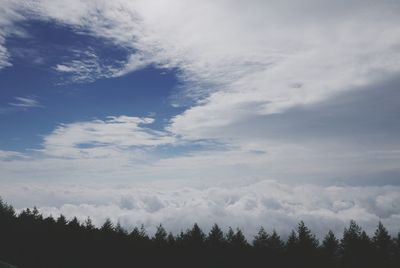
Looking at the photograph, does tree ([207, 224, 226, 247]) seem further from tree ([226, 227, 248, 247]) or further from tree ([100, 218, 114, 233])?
tree ([100, 218, 114, 233])

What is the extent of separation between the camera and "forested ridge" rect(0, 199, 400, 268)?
69125mm

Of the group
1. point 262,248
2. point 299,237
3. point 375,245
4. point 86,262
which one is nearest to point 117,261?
point 86,262

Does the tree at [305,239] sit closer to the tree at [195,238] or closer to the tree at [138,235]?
the tree at [195,238]

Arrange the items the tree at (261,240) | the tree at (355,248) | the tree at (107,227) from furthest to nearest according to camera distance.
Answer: the tree at (107,227), the tree at (261,240), the tree at (355,248)

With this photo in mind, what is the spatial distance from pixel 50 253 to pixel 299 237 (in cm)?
4941

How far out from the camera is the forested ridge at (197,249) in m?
69.1

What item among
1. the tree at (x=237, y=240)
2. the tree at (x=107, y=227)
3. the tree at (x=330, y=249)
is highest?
the tree at (x=107, y=227)

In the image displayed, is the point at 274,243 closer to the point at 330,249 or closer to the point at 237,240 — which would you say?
the point at 237,240

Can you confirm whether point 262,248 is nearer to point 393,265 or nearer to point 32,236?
point 393,265

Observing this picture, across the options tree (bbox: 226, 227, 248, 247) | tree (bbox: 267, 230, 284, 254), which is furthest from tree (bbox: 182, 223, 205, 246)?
tree (bbox: 267, 230, 284, 254)

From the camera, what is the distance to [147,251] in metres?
80.2

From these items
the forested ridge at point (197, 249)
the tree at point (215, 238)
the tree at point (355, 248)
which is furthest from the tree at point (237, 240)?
the tree at point (355, 248)

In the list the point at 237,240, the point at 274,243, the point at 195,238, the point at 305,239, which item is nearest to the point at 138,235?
the point at 195,238

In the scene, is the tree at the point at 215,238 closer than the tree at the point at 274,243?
No
